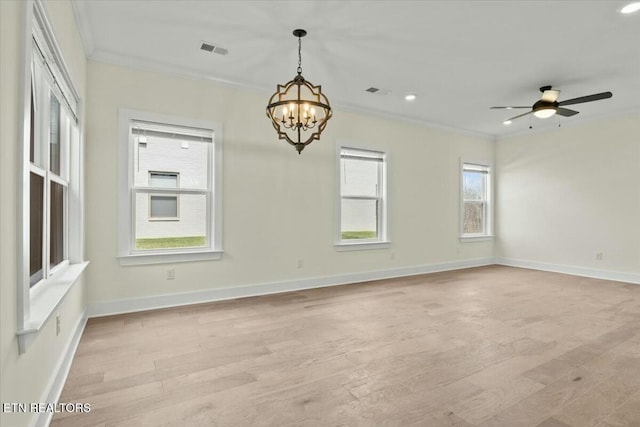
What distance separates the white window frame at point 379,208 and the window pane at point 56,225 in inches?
134

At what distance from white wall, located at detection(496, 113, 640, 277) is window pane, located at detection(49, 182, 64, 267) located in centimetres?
761

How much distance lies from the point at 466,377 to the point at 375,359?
0.65m

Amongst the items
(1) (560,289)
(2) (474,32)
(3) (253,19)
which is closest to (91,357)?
(3) (253,19)

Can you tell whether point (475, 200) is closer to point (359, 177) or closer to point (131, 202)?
point (359, 177)

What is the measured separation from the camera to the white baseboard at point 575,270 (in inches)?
218

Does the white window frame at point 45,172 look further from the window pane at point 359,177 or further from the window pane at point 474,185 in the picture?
the window pane at point 474,185

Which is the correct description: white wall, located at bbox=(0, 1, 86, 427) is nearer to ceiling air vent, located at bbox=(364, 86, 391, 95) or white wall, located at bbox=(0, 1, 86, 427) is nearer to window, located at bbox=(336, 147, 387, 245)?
ceiling air vent, located at bbox=(364, 86, 391, 95)

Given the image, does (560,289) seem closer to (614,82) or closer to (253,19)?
(614,82)

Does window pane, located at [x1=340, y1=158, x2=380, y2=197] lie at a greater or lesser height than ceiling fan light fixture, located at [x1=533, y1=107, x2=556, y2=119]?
lesser

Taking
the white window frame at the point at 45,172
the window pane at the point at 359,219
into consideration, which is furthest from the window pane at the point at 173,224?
the window pane at the point at 359,219

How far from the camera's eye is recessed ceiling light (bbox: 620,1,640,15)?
273cm

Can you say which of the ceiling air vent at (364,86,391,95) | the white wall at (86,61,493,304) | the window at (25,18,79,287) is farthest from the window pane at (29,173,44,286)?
the ceiling air vent at (364,86,391,95)

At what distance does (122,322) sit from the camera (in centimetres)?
344

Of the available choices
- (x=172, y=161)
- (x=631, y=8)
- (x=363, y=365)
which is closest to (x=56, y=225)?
(x=172, y=161)
